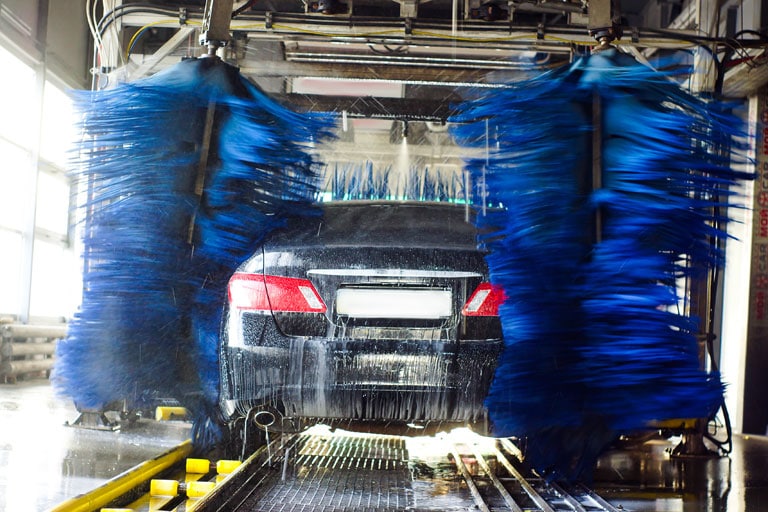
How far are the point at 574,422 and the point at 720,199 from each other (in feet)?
3.25

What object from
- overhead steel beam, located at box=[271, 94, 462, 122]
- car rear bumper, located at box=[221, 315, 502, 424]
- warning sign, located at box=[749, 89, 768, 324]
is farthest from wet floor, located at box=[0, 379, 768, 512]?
overhead steel beam, located at box=[271, 94, 462, 122]

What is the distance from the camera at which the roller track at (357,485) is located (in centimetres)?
376

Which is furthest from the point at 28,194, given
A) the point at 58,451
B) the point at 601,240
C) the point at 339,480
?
the point at 601,240

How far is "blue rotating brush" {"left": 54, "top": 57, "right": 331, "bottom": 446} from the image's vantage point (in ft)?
11.5

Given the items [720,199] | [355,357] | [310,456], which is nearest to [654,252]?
[720,199]

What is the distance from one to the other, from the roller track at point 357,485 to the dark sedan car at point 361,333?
13.8 inches

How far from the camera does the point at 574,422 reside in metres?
3.20

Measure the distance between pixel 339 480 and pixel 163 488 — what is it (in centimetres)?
87

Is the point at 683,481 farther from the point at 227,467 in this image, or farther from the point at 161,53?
the point at 161,53

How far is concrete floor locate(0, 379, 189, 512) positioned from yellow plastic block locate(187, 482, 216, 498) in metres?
0.52

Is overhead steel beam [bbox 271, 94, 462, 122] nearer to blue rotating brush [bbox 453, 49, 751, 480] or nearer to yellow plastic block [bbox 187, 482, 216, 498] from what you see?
blue rotating brush [bbox 453, 49, 751, 480]

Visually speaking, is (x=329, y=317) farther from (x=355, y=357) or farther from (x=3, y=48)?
(x=3, y=48)

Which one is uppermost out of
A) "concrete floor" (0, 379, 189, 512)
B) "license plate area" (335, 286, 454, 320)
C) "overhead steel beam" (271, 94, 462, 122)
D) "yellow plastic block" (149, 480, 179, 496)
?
"overhead steel beam" (271, 94, 462, 122)

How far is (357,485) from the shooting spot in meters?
4.30
